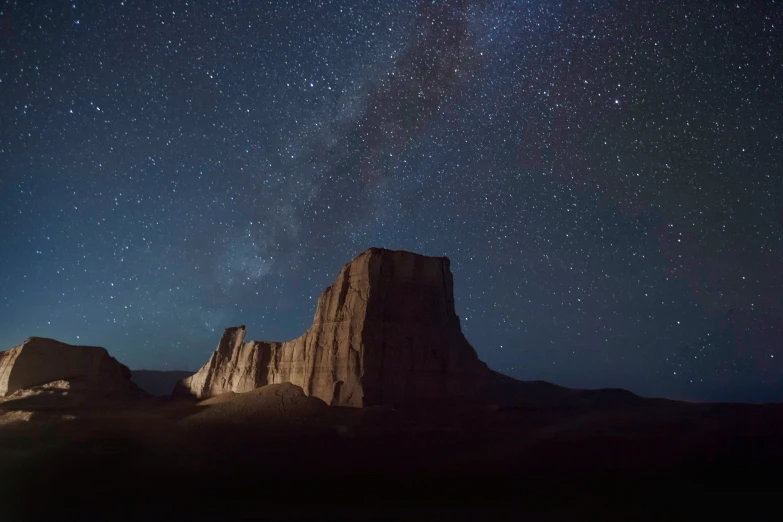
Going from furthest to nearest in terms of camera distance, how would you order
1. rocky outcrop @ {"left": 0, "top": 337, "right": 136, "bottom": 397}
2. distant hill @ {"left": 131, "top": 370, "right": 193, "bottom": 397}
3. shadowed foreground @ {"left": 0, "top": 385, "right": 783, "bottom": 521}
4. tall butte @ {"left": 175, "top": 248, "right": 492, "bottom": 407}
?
distant hill @ {"left": 131, "top": 370, "right": 193, "bottom": 397} → rocky outcrop @ {"left": 0, "top": 337, "right": 136, "bottom": 397} → tall butte @ {"left": 175, "top": 248, "right": 492, "bottom": 407} → shadowed foreground @ {"left": 0, "top": 385, "right": 783, "bottom": 521}

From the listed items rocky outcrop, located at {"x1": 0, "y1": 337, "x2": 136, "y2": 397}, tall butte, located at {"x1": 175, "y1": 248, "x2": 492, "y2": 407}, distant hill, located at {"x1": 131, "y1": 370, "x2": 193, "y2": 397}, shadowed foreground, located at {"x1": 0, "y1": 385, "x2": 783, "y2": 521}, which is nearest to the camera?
shadowed foreground, located at {"x1": 0, "y1": 385, "x2": 783, "y2": 521}

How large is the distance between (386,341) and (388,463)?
445 inches

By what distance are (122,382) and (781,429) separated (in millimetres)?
54102

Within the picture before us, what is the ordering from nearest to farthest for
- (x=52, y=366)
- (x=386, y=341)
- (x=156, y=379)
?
(x=386, y=341)
(x=52, y=366)
(x=156, y=379)

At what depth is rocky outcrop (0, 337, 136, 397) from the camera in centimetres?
4888

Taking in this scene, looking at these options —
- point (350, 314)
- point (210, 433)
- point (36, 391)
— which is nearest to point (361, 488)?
point (210, 433)

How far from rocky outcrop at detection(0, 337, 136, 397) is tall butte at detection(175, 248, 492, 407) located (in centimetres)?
2052

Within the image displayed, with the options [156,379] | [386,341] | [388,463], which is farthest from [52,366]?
[156,379]

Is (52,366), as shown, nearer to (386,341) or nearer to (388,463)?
(386,341)

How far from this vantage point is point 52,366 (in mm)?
50438

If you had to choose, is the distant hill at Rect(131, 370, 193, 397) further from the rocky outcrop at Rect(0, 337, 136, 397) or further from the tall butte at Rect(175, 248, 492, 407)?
the tall butte at Rect(175, 248, 492, 407)

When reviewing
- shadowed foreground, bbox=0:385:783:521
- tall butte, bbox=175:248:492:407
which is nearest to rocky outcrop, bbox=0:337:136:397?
shadowed foreground, bbox=0:385:783:521

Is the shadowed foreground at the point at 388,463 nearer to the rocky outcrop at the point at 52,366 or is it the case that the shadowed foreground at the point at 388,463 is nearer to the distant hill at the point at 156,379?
the rocky outcrop at the point at 52,366

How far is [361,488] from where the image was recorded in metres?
22.5
